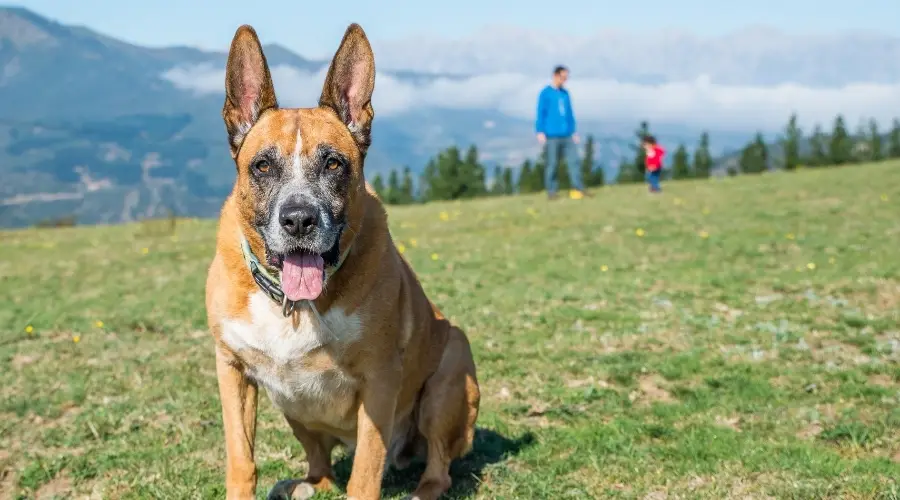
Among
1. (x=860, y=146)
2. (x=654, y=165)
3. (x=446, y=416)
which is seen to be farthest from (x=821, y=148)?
(x=446, y=416)

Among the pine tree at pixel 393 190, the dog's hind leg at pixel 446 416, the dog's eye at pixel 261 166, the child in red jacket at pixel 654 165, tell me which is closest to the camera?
the dog's eye at pixel 261 166

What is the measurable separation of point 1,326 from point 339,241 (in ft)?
28.3

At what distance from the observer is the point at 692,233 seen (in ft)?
55.0

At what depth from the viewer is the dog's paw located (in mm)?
5105

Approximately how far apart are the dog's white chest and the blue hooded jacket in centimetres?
1908

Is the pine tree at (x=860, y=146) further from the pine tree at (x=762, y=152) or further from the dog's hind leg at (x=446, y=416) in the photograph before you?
the dog's hind leg at (x=446, y=416)

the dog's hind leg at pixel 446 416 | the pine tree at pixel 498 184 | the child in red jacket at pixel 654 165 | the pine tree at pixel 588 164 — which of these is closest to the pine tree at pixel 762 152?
the pine tree at pixel 588 164

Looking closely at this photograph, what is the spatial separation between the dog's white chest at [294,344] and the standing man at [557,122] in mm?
18831

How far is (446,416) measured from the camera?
5.18 meters

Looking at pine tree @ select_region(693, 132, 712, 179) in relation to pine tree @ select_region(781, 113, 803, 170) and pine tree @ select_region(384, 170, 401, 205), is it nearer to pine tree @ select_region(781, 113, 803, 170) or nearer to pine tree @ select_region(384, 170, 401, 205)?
pine tree @ select_region(781, 113, 803, 170)

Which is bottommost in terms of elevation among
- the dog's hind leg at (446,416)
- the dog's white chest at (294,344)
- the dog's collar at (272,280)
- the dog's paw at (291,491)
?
the dog's paw at (291,491)

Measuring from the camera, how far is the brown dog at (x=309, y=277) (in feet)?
13.8

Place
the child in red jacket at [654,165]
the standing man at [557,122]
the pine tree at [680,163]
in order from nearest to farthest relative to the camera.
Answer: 1. the standing man at [557,122]
2. the child in red jacket at [654,165]
3. the pine tree at [680,163]

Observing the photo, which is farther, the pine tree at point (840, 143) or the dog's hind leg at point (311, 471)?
the pine tree at point (840, 143)
